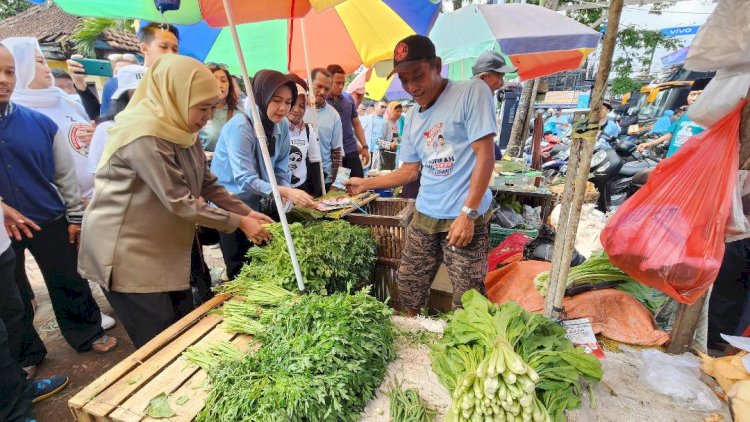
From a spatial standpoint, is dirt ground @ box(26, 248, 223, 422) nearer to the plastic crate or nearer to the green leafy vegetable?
the green leafy vegetable

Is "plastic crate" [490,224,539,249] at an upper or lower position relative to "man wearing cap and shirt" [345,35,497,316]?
lower

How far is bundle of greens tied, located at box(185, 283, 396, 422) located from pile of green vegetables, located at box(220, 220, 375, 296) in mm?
326

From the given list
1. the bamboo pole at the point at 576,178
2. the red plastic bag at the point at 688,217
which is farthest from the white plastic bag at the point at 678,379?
the bamboo pole at the point at 576,178

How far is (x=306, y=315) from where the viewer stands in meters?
1.66

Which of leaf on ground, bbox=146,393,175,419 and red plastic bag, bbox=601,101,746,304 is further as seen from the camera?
red plastic bag, bbox=601,101,746,304

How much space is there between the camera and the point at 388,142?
9078 mm

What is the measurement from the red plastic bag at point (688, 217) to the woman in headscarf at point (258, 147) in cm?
208

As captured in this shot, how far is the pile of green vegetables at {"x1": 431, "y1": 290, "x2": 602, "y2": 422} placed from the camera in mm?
1229

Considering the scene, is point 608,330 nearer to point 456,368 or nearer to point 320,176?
point 456,368

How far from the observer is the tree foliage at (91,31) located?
7809 millimetres

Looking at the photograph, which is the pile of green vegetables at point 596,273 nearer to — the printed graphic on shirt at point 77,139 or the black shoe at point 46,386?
the black shoe at point 46,386

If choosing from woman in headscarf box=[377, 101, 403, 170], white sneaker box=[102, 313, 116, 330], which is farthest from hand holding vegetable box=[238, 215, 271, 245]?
woman in headscarf box=[377, 101, 403, 170]

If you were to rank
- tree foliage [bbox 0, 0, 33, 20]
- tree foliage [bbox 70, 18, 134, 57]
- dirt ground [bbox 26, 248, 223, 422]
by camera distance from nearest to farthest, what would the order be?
1. dirt ground [bbox 26, 248, 223, 422]
2. tree foliage [bbox 70, 18, 134, 57]
3. tree foliage [bbox 0, 0, 33, 20]

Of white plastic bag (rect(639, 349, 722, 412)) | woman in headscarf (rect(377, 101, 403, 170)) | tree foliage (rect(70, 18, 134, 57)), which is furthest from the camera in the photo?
woman in headscarf (rect(377, 101, 403, 170))
